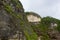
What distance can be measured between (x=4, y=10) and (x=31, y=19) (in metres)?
20.2

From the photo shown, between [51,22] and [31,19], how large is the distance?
294cm

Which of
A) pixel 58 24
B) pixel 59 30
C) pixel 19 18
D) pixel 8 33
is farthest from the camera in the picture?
pixel 58 24

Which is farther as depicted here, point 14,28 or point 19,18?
point 19,18

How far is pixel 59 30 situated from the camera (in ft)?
118

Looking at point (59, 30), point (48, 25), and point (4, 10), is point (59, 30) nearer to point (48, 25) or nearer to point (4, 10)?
point (48, 25)

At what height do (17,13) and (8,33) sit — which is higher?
(17,13)

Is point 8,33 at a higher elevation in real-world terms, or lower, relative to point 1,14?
lower

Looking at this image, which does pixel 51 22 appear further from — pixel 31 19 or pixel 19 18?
pixel 19 18

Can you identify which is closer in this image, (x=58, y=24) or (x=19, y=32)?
(x=19, y=32)

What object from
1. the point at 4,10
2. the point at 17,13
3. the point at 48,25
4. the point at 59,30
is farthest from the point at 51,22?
the point at 4,10

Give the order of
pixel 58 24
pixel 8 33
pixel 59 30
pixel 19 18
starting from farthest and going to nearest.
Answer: pixel 58 24 < pixel 59 30 < pixel 19 18 < pixel 8 33

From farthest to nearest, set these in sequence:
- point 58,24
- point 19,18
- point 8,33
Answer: point 58,24 → point 19,18 → point 8,33

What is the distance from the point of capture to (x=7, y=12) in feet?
61.9

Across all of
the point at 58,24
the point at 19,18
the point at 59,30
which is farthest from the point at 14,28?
the point at 58,24
